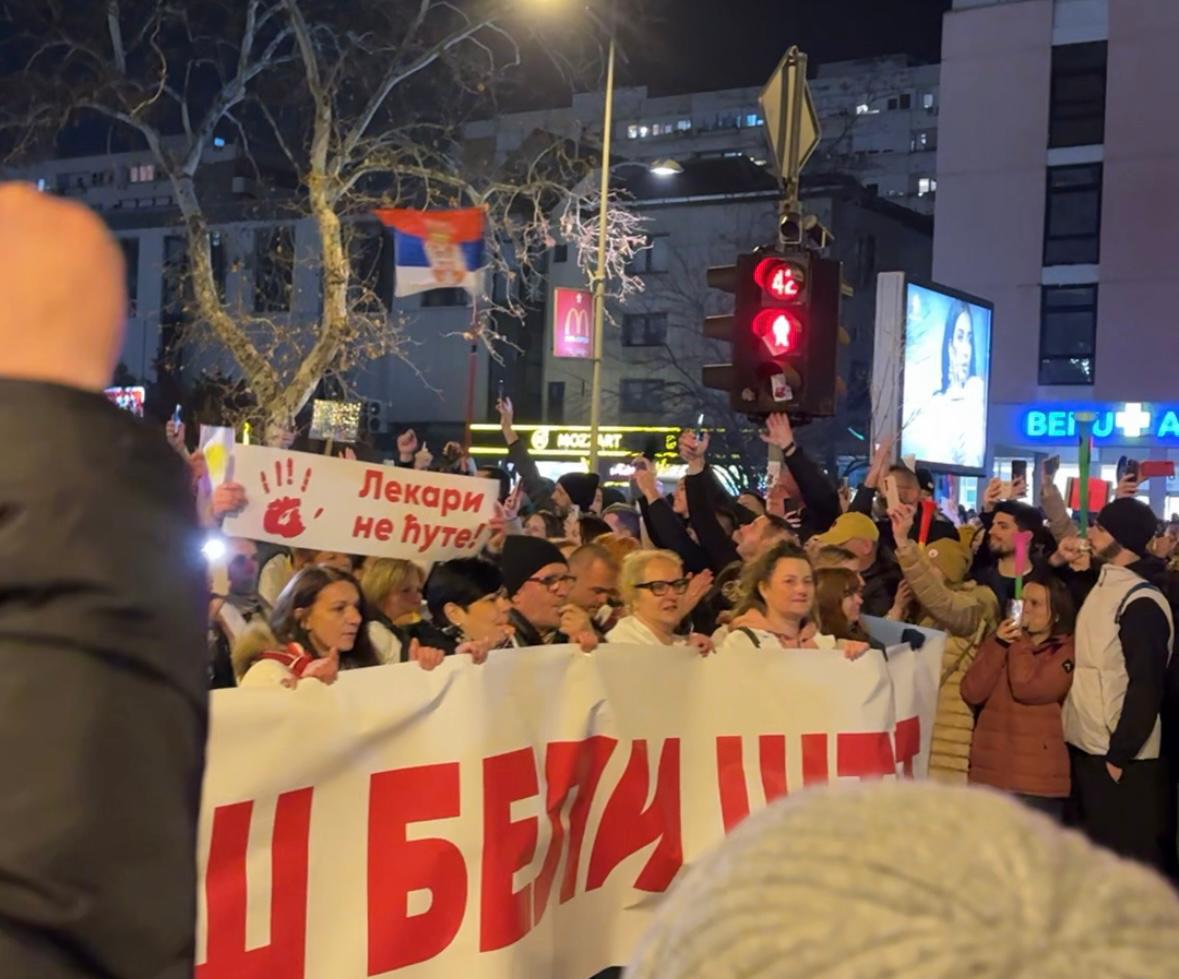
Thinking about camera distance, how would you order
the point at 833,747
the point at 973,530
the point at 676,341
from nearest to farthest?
the point at 833,747, the point at 973,530, the point at 676,341

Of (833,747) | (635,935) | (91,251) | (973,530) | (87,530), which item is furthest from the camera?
(973,530)

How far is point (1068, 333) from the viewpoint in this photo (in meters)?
32.7

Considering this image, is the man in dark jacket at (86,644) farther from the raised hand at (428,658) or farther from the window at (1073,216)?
the window at (1073,216)

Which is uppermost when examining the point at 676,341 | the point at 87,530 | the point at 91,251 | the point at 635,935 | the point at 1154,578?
the point at 676,341

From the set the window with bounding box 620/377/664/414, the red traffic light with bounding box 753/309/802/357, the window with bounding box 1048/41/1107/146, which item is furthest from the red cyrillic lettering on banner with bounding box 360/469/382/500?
the window with bounding box 620/377/664/414

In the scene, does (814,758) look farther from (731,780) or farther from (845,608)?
(845,608)

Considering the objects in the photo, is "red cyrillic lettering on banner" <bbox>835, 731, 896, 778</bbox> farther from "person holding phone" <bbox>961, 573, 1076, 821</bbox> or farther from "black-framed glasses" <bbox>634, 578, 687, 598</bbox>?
"person holding phone" <bbox>961, 573, 1076, 821</bbox>

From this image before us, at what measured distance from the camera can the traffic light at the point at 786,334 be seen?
892 cm

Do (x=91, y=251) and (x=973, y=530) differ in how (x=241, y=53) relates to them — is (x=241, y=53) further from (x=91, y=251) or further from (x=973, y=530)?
(x=91, y=251)

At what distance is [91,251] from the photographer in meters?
1.39

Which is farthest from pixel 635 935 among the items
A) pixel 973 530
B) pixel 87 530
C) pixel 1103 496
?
pixel 1103 496

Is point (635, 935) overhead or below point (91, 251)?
below

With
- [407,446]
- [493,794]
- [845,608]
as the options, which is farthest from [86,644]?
[407,446]

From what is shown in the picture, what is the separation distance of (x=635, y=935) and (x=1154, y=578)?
433cm
